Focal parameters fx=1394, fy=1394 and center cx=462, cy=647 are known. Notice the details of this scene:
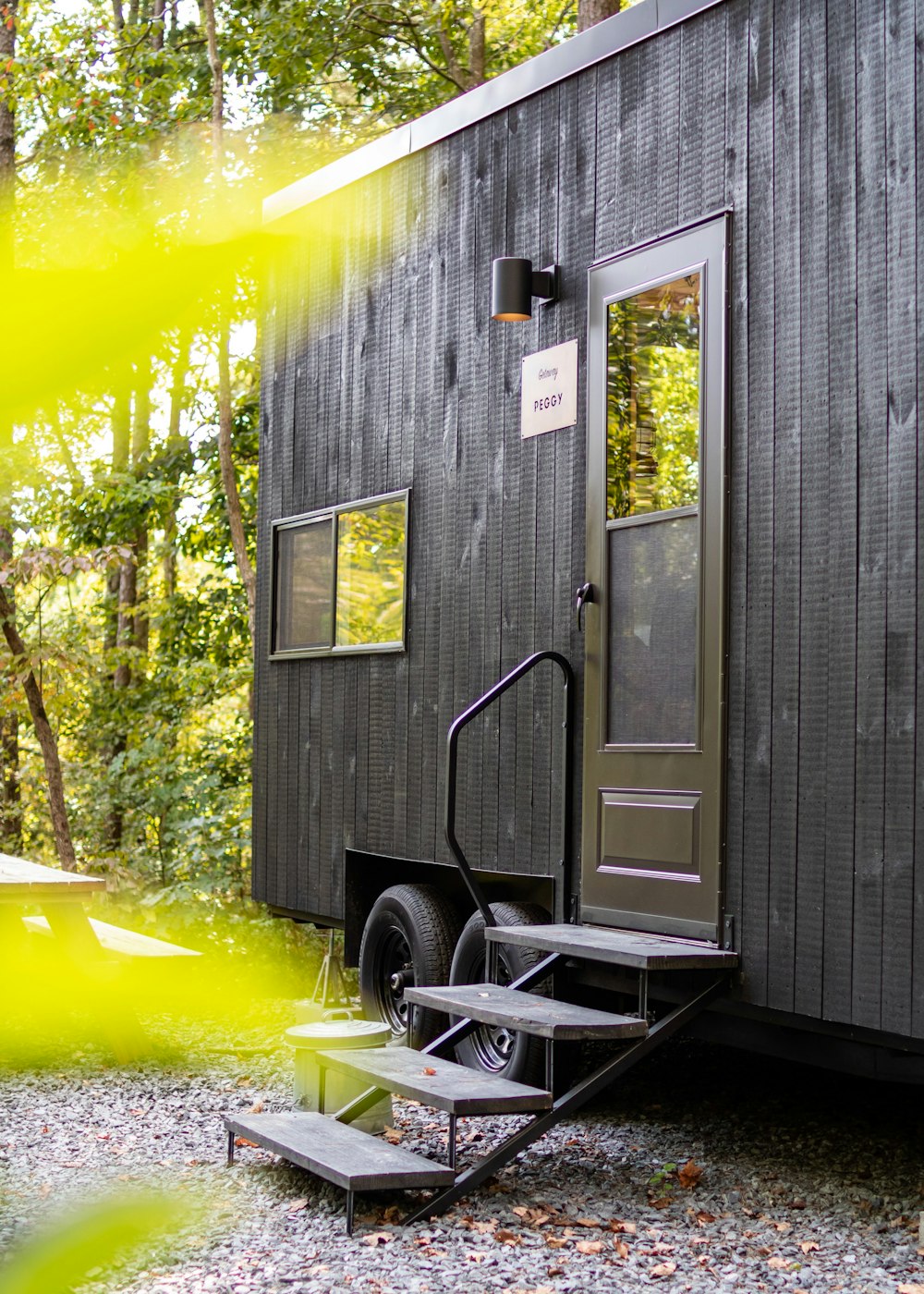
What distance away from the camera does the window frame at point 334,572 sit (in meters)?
5.66

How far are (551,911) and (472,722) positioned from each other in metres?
0.81

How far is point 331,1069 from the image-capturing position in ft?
14.3

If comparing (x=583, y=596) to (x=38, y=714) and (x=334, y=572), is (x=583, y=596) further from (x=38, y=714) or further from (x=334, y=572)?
(x=38, y=714)

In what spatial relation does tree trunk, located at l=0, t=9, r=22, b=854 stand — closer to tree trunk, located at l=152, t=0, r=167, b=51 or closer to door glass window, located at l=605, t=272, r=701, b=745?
tree trunk, located at l=152, t=0, r=167, b=51

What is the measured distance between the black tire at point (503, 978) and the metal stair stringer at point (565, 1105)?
525 millimetres

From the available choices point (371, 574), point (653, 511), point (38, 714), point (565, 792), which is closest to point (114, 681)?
point (371, 574)

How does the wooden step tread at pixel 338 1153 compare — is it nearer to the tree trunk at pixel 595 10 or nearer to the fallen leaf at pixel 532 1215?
the fallen leaf at pixel 532 1215

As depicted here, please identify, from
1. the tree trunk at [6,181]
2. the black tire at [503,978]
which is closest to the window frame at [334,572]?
the black tire at [503,978]

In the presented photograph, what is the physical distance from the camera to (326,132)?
9938mm

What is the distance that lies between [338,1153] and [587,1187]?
0.73 metres

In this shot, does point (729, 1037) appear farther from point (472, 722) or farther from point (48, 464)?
point (48, 464)

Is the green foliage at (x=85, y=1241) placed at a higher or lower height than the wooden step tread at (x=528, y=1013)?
higher

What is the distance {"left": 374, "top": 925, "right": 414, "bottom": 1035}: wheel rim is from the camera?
221 inches

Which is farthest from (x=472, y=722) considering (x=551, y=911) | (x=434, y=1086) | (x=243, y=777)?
(x=243, y=777)
